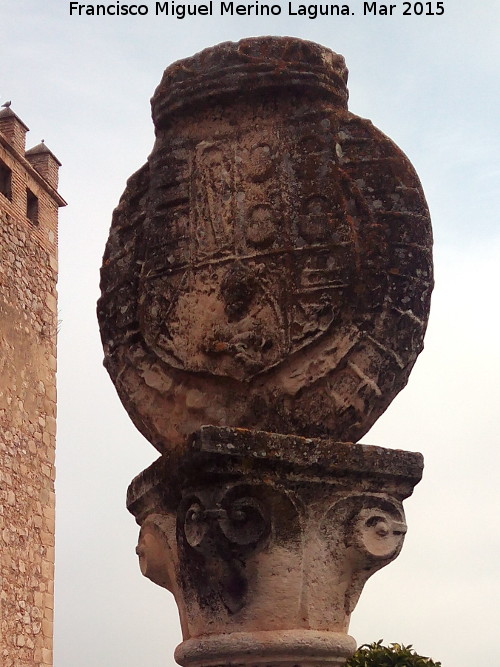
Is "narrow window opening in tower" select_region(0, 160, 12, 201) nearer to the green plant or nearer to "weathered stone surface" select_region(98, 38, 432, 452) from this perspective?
the green plant

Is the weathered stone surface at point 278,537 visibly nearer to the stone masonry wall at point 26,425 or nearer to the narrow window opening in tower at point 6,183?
the stone masonry wall at point 26,425

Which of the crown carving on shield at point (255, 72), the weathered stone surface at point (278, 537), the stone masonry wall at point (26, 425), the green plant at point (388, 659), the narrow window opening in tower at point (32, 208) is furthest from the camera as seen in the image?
the narrow window opening in tower at point (32, 208)

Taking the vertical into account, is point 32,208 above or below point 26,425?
above

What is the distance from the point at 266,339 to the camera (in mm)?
3854

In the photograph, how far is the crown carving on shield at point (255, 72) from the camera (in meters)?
4.08

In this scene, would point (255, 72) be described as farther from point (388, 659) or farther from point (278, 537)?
point (388, 659)

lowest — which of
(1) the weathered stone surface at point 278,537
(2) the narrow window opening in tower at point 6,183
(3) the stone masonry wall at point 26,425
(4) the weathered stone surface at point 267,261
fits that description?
(1) the weathered stone surface at point 278,537

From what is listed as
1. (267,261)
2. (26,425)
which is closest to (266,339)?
(267,261)

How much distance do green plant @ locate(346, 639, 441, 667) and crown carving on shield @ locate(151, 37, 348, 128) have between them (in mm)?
6433

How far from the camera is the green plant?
9.66 m

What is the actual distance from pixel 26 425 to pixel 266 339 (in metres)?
12.2

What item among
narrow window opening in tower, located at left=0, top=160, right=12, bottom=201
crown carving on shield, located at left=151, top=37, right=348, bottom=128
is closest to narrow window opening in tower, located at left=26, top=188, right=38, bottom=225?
narrow window opening in tower, located at left=0, top=160, right=12, bottom=201

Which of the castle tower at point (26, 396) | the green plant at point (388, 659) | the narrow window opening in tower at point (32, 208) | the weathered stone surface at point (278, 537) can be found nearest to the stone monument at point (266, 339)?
the weathered stone surface at point (278, 537)

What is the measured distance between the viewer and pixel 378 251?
3891 millimetres
